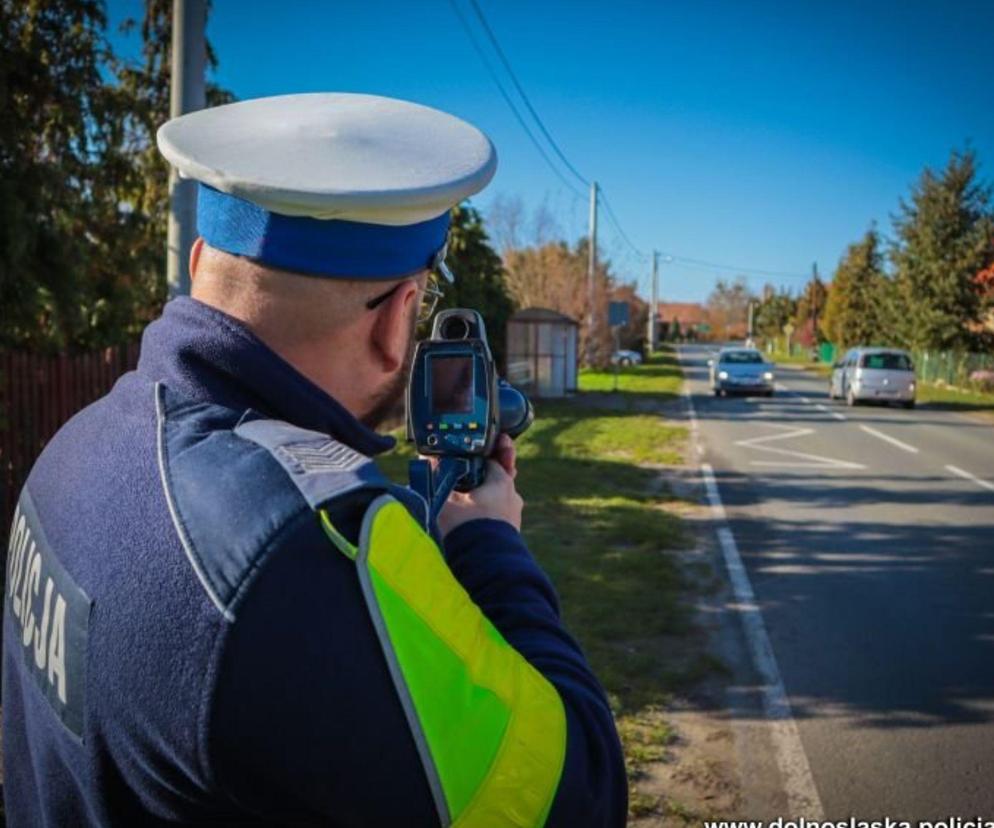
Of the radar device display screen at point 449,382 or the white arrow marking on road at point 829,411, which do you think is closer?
the radar device display screen at point 449,382

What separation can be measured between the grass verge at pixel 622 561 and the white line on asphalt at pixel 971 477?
3.82 metres

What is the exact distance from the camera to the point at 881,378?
2262cm

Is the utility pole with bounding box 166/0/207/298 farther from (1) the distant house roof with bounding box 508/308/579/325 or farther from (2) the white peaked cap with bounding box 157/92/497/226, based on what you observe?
(1) the distant house roof with bounding box 508/308/579/325

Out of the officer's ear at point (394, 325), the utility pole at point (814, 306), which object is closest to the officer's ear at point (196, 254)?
the officer's ear at point (394, 325)

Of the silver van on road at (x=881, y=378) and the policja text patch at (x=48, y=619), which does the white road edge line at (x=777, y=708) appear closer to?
the policja text patch at (x=48, y=619)

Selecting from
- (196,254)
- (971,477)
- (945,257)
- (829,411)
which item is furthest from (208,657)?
(945,257)

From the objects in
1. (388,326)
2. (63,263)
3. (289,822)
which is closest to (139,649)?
(289,822)

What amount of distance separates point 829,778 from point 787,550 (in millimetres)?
4003

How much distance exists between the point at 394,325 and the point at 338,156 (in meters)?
0.23

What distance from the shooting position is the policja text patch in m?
0.96

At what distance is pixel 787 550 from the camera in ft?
24.0

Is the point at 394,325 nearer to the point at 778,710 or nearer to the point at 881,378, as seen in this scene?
the point at 778,710

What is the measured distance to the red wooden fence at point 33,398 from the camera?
619 centimetres

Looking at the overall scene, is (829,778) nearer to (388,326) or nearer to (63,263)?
(388,326)
